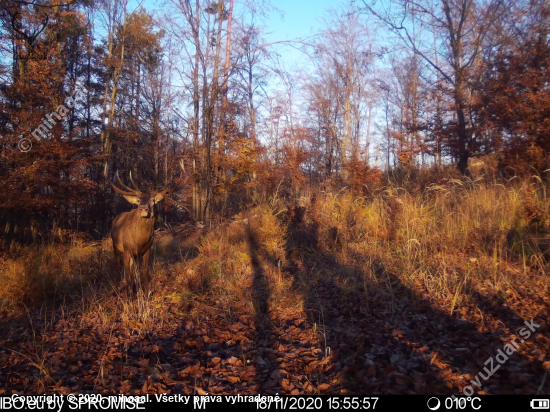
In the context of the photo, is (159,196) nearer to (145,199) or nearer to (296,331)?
(145,199)

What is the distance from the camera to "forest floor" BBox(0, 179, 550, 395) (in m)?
3.81

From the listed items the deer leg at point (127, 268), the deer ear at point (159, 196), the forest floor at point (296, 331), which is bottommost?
the forest floor at point (296, 331)

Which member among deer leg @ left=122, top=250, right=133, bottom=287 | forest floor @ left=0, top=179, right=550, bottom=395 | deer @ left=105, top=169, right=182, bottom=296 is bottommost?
forest floor @ left=0, top=179, right=550, bottom=395

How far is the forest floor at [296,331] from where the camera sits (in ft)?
12.5

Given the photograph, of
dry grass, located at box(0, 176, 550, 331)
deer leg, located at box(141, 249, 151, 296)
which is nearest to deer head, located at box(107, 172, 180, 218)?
deer leg, located at box(141, 249, 151, 296)

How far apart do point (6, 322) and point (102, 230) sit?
13.5 m

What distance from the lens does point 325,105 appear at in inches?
1054

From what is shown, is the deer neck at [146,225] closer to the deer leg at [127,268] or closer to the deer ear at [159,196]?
the deer ear at [159,196]

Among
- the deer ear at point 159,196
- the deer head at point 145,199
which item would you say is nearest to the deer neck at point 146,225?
the deer head at point 145,199

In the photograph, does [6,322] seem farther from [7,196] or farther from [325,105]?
[325,105]

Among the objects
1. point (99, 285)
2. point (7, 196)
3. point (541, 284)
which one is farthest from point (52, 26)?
point (541, 284)

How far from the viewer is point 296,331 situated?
5074mm

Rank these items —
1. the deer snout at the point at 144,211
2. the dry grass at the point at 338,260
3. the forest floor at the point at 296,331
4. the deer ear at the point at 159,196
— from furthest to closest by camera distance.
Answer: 1. the deer ear at the point at 159,196
2. the deer snout at the point at 144,211
3. the dry grass at the point at 338,260
4. the forest floor at the point at 296,331

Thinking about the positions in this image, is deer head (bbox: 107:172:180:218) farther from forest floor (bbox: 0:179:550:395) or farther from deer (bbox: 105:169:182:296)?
forest floor (bbox: 0:179:550:395)
